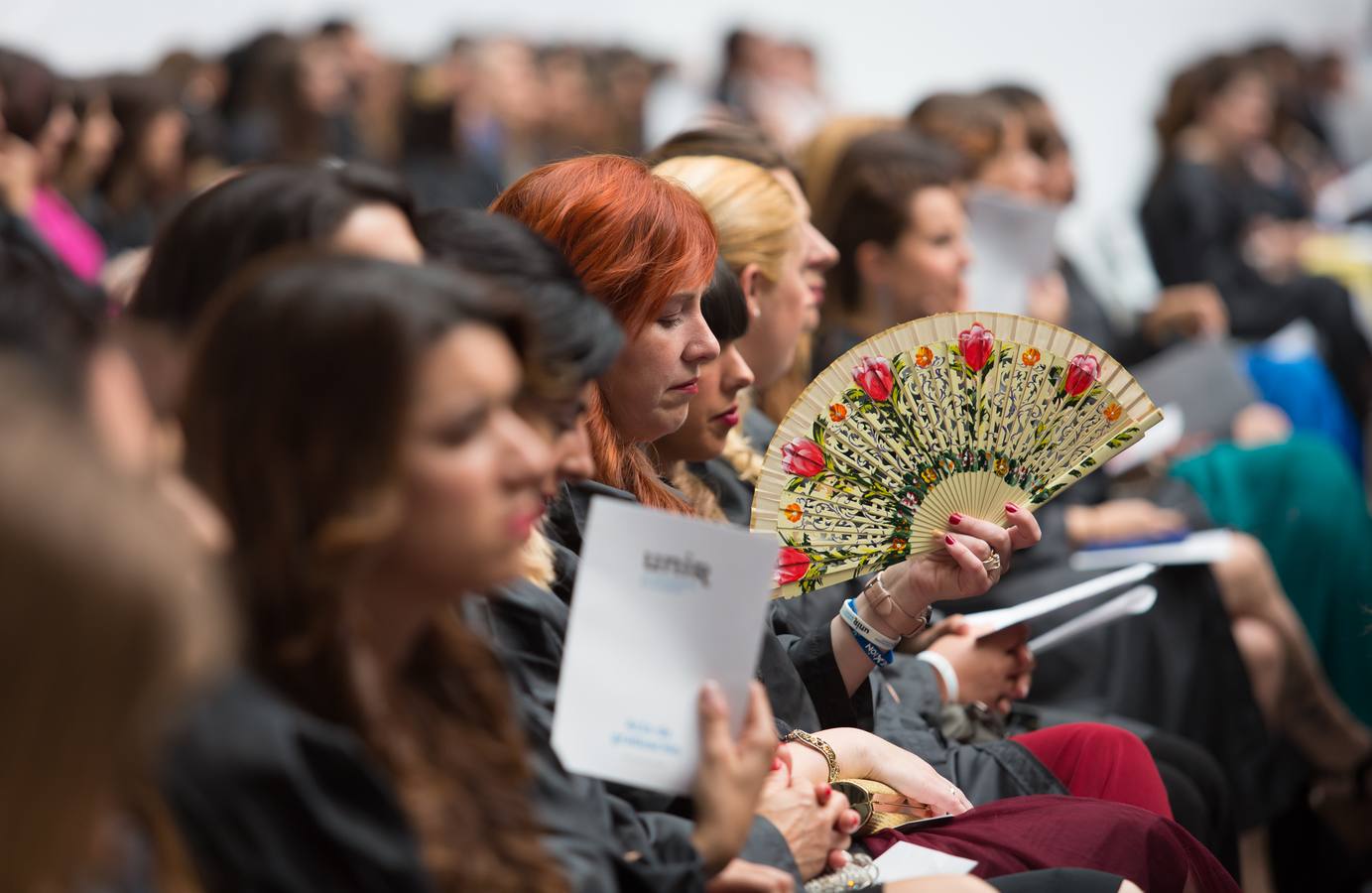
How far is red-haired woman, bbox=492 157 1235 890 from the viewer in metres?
1.83

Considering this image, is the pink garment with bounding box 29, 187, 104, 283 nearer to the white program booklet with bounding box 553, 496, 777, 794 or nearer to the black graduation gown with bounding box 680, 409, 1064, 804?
the black graduation gown with bounding box 680, 409, 1064, 804

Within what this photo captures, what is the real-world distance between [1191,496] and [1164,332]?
1.21 meters

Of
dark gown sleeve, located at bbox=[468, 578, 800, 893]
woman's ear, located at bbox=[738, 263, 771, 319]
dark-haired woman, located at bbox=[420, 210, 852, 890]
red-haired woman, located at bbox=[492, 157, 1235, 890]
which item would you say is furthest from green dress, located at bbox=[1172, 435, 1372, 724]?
dark gown sleeve, located at bbox=[468, 578, 800, 893]

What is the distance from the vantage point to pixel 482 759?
1.32 metres

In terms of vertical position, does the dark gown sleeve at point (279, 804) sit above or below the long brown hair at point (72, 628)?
below

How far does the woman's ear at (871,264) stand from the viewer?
10.5 feet

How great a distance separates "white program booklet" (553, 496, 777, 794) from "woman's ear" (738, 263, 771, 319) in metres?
1.01

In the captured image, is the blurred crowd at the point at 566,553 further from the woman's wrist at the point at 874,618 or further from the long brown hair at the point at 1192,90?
the long brown hair at the point at 1192,90

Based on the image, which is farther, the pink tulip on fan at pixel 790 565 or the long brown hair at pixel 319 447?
the pink tulip on fan at pixel 790 565

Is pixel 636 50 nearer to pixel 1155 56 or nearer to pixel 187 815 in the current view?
pixel 1155 56

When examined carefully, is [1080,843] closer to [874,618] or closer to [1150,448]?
[874,618]

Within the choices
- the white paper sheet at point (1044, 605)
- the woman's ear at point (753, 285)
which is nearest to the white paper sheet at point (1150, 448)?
the white paper sheet at point (1044, 605)

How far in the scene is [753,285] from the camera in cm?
249

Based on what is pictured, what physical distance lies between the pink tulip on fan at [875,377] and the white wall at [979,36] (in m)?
7.10
